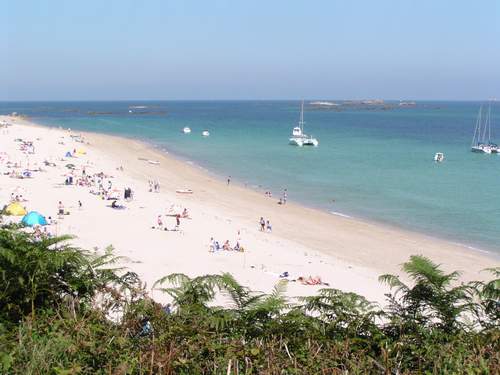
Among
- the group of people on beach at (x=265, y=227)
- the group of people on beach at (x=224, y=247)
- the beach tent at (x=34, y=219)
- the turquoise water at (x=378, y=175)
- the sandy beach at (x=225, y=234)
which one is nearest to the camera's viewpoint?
the sandy beach at (x=225, y=234)

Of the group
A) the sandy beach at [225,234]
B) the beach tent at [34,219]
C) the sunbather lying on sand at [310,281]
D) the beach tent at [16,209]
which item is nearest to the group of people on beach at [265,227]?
the sandy beach at [225,234]

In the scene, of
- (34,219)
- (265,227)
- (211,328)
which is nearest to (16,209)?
(34,219)

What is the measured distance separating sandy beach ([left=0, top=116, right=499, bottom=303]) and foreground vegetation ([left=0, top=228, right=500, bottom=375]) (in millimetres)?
4721

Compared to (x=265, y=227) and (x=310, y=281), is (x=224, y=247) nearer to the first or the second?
(x=310, y=281)

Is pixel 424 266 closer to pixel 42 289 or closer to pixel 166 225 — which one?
pixel 42 289

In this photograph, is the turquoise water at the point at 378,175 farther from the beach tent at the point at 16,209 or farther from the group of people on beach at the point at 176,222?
the beach tent at the point at 16,209

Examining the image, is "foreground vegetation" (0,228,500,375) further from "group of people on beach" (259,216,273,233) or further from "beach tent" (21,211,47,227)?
"group of people on beach" (259,216,273,233)

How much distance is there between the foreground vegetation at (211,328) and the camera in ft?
16.0

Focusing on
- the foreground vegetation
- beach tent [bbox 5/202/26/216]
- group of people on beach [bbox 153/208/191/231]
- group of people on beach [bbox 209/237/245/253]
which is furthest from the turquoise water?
the foreground vegetation

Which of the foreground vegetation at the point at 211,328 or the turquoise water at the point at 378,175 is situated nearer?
the foreground vegetation at the point at 211,328

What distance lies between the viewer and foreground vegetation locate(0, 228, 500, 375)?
489cm

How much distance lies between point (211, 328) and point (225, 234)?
1833 centimetres

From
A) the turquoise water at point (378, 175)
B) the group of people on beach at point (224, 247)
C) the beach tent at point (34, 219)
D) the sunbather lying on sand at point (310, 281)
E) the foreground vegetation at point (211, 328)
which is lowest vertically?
the turquoise water at point (378, 175)

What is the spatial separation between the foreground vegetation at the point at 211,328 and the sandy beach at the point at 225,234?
4.72 m
